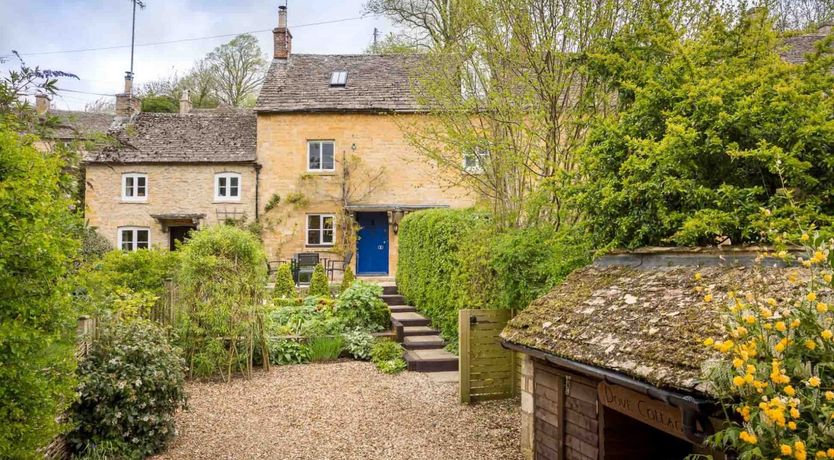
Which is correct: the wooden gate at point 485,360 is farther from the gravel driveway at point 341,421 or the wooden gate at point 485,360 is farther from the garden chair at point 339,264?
the garden chair at point 339,264

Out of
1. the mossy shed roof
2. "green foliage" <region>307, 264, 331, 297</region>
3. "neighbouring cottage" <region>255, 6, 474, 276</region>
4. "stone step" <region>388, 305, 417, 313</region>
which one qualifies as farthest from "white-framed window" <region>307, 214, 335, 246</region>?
the mossy shed roof

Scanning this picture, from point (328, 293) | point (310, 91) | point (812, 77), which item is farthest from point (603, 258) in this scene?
point (310, 91)

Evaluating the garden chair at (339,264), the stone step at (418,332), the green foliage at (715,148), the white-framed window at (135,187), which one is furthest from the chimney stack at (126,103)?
the green foliage at (715,148)

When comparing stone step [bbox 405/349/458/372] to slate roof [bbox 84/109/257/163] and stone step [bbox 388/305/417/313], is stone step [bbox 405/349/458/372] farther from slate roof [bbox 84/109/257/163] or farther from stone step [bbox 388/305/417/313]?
slate roof [bbox 84/109/257/163]

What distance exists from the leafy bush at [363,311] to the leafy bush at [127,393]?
6161mm

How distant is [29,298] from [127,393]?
269cm

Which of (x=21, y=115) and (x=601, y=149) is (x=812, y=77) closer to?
(x=601, y=149)

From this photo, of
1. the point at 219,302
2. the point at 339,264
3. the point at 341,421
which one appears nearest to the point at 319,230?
the point at 339,264

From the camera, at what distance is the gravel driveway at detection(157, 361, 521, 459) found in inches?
269

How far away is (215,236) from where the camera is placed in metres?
10.4

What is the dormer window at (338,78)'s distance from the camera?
2359 cm

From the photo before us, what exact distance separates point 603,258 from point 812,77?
2.87m

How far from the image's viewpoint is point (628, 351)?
4.23 meters

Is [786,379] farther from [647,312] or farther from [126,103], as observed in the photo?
[126,103]
